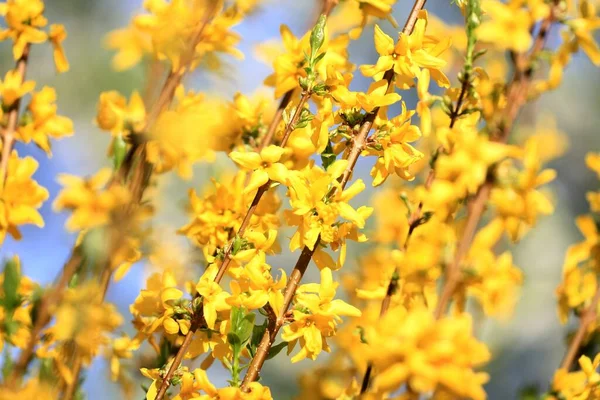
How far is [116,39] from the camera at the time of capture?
114 centimetres

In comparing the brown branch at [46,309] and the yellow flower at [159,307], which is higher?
the yellow flower at [159,307]

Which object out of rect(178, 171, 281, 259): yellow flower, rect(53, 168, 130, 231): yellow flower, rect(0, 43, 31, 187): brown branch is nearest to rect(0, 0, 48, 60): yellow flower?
rect(0, 43, 31, 187): brown branch

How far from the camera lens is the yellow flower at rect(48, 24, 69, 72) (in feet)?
3.53

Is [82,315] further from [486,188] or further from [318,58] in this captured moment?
[318,58]

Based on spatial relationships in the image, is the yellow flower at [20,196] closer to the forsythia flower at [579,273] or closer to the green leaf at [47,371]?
the green leaf at [47,371]

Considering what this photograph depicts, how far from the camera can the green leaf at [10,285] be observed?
2.43 feet

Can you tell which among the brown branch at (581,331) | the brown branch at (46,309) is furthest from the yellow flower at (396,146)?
the brown branch at (46,309)

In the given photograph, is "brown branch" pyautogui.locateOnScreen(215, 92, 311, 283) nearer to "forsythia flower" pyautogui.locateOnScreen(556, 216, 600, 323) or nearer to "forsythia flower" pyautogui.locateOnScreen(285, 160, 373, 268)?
"forsythia flower" pyautogui.locateOnScreen(285, 160, 373, 268)

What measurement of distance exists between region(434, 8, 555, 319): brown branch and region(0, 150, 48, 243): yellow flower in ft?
1.87

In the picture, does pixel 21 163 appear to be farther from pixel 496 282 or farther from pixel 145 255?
pixel 496 282

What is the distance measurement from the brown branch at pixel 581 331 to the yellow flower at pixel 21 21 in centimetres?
83

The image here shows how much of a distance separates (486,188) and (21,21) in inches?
30.5

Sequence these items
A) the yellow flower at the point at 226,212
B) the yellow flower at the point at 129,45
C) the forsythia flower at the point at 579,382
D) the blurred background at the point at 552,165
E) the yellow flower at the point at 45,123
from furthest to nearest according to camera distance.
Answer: the blurred background at the point at 552,165, the yellow flower at the point at 129,45, the yellow flower at the point at 45,123, the yellow flower at the point at 226,212, the forsythia flower at the point at 579,382

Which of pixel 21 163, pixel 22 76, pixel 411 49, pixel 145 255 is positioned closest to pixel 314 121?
pixel 411 49
